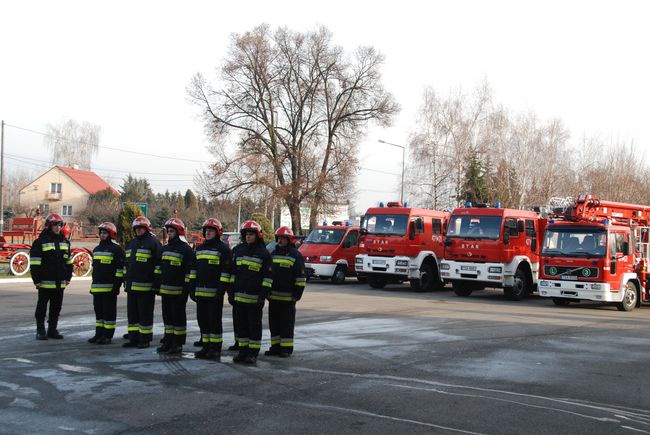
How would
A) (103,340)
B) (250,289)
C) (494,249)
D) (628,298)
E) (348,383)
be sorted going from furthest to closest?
1. (494,249)
2. (628,298)
3. (103,340)
4. (250,289)
5. (348,383)

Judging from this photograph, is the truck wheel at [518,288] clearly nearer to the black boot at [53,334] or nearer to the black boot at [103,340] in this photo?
the black boot at [103,340]

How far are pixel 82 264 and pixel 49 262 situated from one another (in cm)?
1501

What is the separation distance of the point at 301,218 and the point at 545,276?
2902cm

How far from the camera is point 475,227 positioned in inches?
853

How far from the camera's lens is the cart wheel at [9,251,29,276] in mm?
23531

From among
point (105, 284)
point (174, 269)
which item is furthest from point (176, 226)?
point (105, 284)

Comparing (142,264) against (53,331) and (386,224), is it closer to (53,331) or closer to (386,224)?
(53,331)

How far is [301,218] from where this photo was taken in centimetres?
4716

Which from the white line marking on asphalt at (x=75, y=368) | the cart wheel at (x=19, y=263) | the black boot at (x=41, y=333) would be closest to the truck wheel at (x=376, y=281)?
the cart wheel at (x=19, y=263)

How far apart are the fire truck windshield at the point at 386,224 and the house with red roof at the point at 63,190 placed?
191 feet

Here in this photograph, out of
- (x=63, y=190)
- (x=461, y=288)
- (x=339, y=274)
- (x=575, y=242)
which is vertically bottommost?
(x=461, y=288)

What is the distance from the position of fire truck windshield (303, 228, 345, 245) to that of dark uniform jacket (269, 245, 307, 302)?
16.2 meters

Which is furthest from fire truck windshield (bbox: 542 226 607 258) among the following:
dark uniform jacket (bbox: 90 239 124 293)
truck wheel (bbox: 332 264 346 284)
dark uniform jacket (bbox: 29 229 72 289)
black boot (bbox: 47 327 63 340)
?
black boot (bbox: 47 327 63 340)

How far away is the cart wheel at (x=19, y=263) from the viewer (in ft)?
77.2
